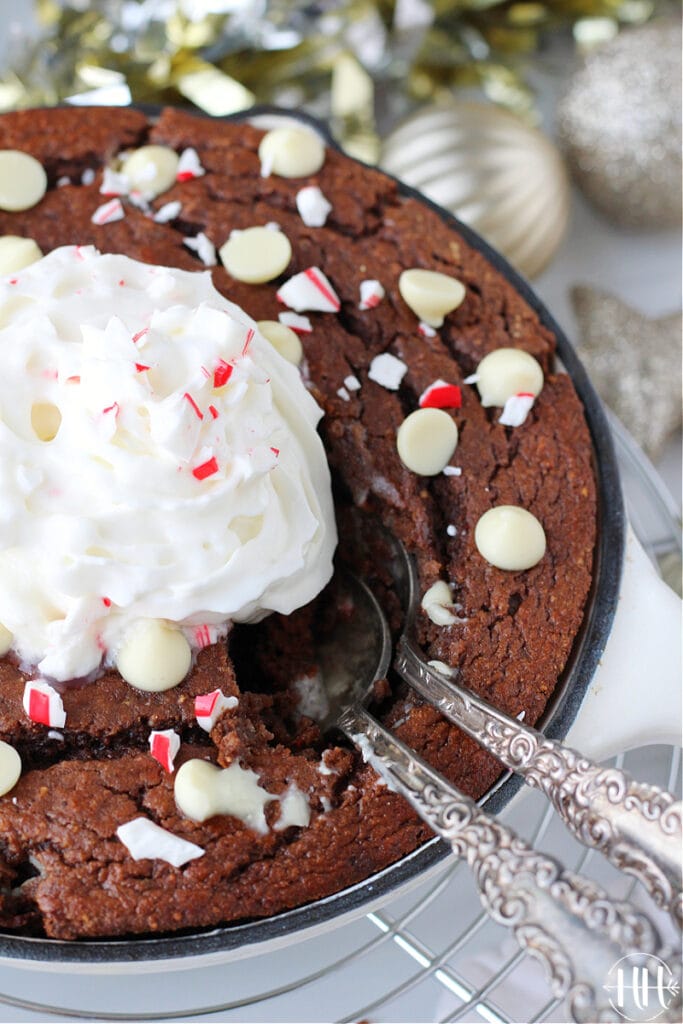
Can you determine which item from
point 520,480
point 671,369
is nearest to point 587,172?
point 671,369

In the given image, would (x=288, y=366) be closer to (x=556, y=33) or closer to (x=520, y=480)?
(x=520, y=480)

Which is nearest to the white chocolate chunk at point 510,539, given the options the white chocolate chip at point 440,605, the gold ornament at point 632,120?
the white chocolate chip at point 440,605

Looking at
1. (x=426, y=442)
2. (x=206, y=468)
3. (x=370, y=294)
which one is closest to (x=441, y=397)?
(x=426, y=442)

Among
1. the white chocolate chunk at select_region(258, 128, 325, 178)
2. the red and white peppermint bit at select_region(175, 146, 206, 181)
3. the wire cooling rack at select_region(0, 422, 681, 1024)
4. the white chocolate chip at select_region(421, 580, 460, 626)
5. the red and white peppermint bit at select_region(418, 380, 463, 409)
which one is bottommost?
the wire cooling rack at select_region(0, 422, 681, 1024)

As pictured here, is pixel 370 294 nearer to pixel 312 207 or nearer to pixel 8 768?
pixel 312 207

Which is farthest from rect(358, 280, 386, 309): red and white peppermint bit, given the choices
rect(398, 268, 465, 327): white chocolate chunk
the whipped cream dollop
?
the whipped cream dollop

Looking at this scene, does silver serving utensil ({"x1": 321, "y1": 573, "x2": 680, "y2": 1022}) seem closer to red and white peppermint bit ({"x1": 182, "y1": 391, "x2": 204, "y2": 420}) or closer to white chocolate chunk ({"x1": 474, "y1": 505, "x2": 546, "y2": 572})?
white chocolate chunk ({"x1": 474, "y1": 505, "x2": 546, "y2": 572})

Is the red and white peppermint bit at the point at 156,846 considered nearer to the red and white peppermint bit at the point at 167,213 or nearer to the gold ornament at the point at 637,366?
the red and white peppermint bit at the point at 167,213
